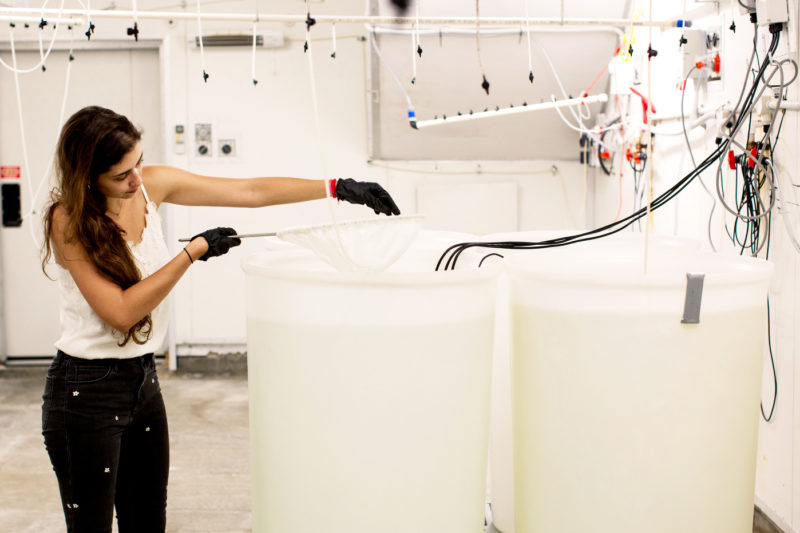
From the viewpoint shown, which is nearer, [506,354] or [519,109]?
[506,354]

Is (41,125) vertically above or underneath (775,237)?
above

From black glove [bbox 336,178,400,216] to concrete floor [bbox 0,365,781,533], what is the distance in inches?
30.2

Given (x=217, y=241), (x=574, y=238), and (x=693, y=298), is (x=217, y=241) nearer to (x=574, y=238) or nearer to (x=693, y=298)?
(x=574, y=238)

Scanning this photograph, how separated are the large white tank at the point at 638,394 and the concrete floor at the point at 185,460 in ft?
1.85

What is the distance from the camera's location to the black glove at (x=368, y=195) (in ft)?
5.72

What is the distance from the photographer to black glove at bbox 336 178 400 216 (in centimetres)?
174

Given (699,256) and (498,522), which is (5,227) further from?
(699,256)

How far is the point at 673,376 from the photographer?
1.19m

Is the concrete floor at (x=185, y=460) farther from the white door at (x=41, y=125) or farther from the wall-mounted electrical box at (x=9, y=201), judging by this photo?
the wall-mounted electrical box at (x=9, y=201)

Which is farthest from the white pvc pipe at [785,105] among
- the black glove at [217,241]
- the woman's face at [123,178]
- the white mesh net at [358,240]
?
the woman's face at [123,178]

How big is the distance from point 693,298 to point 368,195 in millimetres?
801

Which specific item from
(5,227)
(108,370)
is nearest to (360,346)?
(108,370)

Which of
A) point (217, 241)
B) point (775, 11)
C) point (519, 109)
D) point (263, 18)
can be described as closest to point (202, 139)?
point (519, 109)

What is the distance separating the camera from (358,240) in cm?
117
